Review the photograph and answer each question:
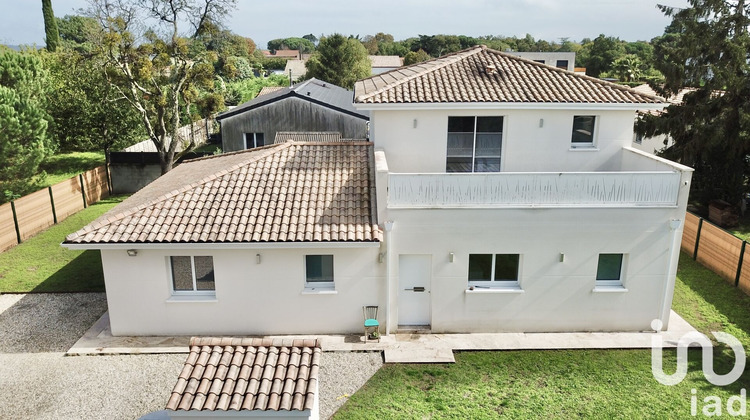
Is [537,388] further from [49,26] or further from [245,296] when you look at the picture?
[49,26]

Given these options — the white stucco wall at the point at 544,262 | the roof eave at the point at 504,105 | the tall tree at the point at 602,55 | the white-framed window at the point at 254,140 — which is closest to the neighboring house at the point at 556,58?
the tall tree at the point at 602,55

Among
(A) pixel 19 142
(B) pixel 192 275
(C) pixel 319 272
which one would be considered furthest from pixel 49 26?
(C) pixel 319 272

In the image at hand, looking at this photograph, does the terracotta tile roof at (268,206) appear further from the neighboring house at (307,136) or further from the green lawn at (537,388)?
the neighboring house at (307,136)

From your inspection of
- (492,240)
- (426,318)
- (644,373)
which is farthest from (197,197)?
(644,373)

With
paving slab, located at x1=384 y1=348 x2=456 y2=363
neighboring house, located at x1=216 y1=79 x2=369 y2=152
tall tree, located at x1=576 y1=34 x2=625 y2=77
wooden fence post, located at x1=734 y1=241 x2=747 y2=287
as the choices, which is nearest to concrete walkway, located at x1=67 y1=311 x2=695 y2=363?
paving slab, located at x1=384 y1=348 x2=456 y2=363

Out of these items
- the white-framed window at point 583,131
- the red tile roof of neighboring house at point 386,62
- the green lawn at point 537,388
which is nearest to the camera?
the green lawn at point 537,388
